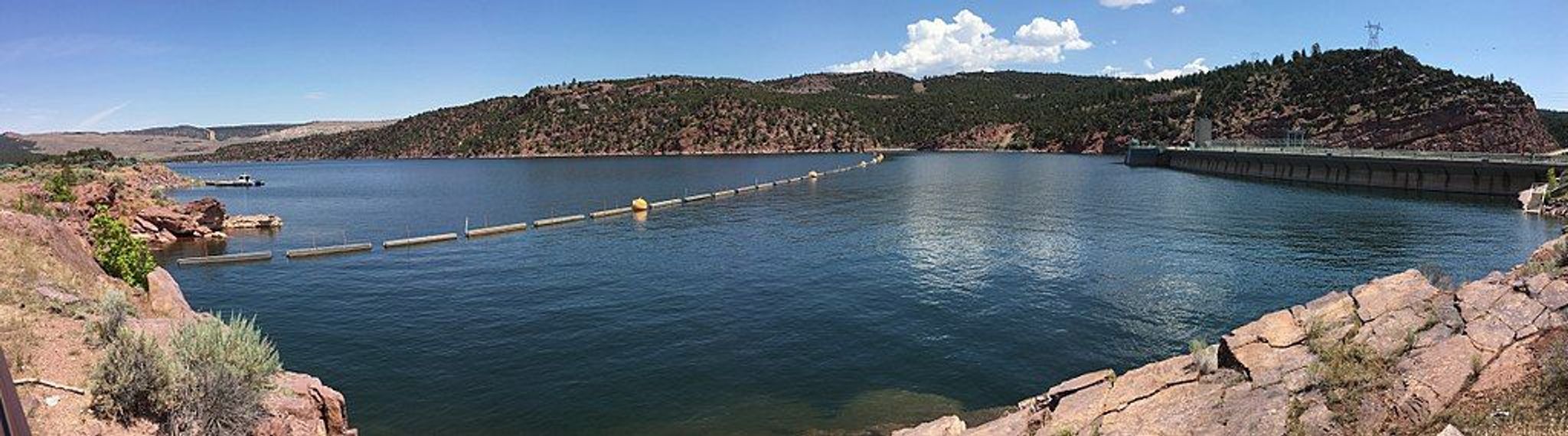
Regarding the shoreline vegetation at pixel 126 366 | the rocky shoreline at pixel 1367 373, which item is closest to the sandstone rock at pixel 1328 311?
the rocky shoreline at pixel 1367 373

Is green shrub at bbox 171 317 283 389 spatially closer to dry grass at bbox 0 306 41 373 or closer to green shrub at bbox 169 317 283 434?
green shrub at bbox 169 317 283 434

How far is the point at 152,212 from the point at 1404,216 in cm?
9046

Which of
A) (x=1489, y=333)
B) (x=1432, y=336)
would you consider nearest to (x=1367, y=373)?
(x=1432, y=336)

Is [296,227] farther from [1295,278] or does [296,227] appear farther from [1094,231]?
[1295,278]

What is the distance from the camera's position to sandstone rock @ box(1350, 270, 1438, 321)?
575 inches

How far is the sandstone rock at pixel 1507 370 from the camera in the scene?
36.7 ft

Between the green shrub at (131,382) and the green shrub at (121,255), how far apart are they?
17.8m

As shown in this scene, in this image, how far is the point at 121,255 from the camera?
1047 inches

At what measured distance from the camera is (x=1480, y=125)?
117 m

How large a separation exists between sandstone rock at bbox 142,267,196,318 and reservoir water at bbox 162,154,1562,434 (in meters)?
4.53

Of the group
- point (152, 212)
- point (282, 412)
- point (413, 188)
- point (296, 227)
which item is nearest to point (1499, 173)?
point (282, 412)

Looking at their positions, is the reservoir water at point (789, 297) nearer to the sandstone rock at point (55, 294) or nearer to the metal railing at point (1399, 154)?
the metal railing at point (1399, 154)

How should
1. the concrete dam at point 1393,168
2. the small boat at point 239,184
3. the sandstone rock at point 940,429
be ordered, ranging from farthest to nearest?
the small boat at point 239,184 < the concrete dam at point 1393,168 < the sandstone rock at point 940,429

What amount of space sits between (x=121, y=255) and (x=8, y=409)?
91.4 feet
